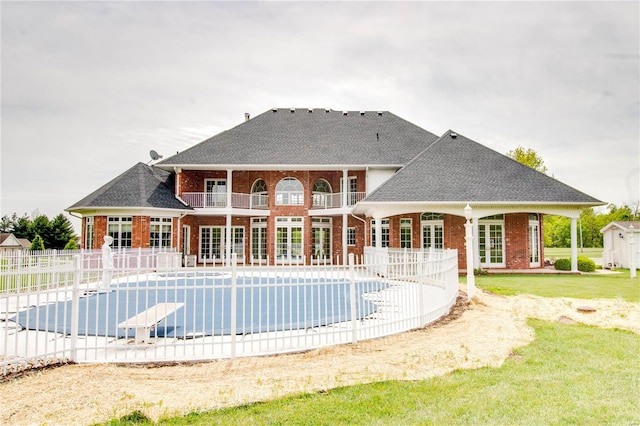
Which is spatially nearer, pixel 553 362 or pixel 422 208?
pixel 553 362

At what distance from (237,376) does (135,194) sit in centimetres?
1952

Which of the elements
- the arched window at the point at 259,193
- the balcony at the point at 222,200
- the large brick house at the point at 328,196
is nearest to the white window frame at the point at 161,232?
the large brick house at the point at 328,196

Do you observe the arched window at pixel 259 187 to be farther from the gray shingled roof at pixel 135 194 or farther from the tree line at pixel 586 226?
the tree line at pixel 586 226

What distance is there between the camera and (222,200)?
25406mm

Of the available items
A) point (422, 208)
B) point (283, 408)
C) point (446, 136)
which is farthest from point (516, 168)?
point (283, 408)

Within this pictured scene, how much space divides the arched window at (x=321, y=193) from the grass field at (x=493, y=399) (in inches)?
771

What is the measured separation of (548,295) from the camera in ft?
39.9

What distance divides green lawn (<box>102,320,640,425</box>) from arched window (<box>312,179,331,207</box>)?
1999 cm

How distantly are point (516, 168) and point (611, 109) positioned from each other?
15.8ft

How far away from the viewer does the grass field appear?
4137 millimetres

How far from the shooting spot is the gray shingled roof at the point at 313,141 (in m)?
24.3

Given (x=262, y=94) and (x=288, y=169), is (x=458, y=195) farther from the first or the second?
(x=262, y=94)

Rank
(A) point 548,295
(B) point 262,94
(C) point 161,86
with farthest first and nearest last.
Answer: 1. (B) point 262,94
2. (C) point 161,86
3. (A) point 548,295

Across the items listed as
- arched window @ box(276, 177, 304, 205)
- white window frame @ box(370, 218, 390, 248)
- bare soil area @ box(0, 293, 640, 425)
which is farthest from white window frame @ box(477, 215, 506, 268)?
bare soil area @ box(0, 293, 640, 425)
